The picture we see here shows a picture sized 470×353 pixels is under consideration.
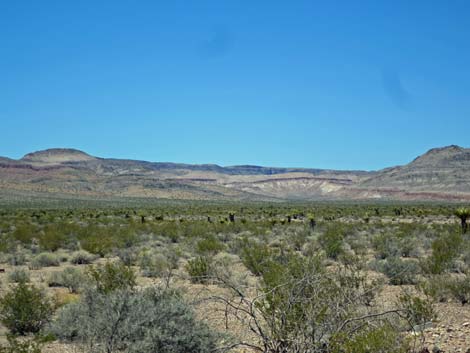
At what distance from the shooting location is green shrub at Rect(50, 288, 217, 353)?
738cm

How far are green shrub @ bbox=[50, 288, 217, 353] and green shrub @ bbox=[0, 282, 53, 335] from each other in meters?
2.44

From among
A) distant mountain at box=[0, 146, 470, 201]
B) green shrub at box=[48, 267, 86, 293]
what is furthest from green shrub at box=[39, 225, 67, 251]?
distant mountain at box=[0, 146, 470, 201]

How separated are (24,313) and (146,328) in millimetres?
4371

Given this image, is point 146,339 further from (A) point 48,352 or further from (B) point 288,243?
(B) point 288,243

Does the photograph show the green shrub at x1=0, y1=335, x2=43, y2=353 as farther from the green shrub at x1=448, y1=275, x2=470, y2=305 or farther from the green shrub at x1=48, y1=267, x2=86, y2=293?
the green shrub at x1=448, y1=275, x2=470, y2=305

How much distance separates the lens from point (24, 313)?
415 inches

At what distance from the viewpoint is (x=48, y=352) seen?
914cm

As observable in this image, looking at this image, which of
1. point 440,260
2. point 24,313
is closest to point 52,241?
point 24,313

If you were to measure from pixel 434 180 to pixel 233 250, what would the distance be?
149030 mm

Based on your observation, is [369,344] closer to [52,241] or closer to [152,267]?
[152,267]

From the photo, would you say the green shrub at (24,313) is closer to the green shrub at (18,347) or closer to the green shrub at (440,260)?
the green shrub at (18,347)

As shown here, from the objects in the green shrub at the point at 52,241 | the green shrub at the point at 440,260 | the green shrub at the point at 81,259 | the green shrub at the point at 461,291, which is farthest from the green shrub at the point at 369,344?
the green shrub at the point at 52,241

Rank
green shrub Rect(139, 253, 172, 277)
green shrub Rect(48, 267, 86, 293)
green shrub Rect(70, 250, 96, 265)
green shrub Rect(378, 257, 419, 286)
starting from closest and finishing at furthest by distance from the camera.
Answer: green shrub Rect(48, 267, 86, 293), green shrub Rect(378, 257, 419, 286), green shrub Rect(139, 253, 172, 277), green shrub Rect(70, 250, 96, 265)

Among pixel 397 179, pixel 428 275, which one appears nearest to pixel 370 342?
pixel 428 275
